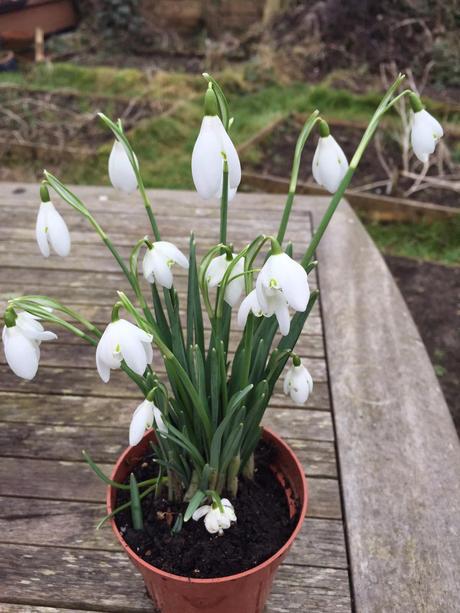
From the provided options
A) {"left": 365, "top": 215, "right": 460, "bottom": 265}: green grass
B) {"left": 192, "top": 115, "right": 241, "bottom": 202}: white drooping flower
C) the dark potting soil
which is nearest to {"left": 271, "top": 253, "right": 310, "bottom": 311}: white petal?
Answer: {"left": 192, "top": 115, "right": 241, "bottom": 202}: white drooping flower

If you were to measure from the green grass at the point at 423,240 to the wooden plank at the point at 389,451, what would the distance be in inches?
57.1

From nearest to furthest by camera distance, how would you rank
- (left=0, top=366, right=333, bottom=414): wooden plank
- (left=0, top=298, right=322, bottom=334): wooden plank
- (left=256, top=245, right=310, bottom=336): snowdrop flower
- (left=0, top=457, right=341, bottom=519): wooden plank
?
(left=256, top=245, right=310, bottom=336): snowdrop flower, (left=0, top=457, right=341, bottom=519): wooden plank, (left=0, top=366, right=333, bottom=414): wooden plank, (left=0, top=298, right=322, bottom=334): wooden plank

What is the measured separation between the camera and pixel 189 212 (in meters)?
2.27

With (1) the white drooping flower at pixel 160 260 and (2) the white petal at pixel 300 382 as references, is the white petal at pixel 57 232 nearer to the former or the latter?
(1) the white drooping flower at pixel 160 260

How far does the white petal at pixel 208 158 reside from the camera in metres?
0.68

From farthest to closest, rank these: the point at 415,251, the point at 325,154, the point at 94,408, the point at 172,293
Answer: the point at 415,251, the point at 94,408, the point at 172,293, the point at 325,154

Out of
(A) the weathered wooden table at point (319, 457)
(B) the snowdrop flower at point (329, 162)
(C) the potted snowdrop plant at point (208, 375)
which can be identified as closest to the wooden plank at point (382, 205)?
(A) the weathered wooden table at point (319, 457)

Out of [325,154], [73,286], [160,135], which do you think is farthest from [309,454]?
[160,135]

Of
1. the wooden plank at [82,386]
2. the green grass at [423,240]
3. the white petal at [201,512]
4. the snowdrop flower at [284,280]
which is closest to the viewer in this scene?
the snowdrop flower at [284,280]

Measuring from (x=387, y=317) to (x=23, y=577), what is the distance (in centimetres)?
116

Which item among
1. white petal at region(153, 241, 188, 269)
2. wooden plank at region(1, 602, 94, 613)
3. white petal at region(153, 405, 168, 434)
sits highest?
white petal at region(153, 241, 188, 269)

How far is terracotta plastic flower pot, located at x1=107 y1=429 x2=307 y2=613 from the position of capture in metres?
0.88

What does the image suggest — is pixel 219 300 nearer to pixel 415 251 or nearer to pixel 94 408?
pixel 94 408

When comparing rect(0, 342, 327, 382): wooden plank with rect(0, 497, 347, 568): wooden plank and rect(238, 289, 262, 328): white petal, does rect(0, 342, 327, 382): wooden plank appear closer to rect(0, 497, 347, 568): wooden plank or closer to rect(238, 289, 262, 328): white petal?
rect(0, 497, 347, 568): wooden plank
